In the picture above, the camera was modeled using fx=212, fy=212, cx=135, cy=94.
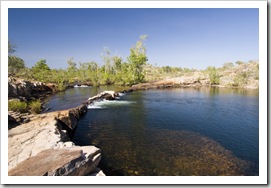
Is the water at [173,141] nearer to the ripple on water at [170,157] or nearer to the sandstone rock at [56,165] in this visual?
the ripple on water at [170,157]

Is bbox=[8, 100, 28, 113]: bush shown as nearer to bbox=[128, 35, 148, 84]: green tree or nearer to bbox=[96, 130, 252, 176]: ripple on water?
bbox=[96, 130, 252, 176]: ripple on water

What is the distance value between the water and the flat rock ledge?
149cm

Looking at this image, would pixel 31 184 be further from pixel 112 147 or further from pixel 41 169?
pixel 112 147

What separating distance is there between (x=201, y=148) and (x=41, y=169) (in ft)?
20.5

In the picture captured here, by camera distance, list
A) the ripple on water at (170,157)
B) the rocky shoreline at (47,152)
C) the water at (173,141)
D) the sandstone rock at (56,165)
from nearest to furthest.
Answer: the sandstone rock at (56,165)
the rocky shoreline at (47,152)
the ripple on water at (170,157)
the water at (173,141)

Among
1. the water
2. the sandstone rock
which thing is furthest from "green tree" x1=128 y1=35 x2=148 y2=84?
the sandstone rock

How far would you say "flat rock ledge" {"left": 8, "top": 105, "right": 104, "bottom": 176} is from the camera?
4566mm

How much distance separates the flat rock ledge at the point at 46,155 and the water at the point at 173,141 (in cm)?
149

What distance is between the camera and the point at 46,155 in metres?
5.02

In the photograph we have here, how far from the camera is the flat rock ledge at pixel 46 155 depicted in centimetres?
457

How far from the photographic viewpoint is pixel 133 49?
37656 millimetres

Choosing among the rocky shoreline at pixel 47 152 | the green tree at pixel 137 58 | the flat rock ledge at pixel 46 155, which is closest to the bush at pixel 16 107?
the rocky shoreline at pixel 47 152

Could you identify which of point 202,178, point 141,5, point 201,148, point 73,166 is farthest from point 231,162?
point 141,5

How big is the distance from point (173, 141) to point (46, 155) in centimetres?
570
